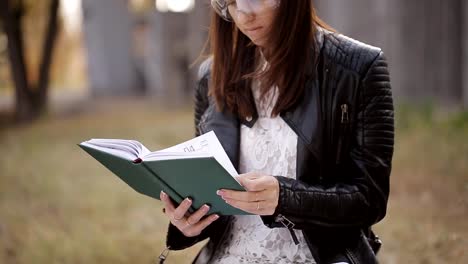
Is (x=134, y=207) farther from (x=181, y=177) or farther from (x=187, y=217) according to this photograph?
(x=181, y=177)

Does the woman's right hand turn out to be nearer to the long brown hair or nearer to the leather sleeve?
the leather sleeve

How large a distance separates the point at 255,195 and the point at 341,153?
31cm

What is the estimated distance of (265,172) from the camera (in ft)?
6.48

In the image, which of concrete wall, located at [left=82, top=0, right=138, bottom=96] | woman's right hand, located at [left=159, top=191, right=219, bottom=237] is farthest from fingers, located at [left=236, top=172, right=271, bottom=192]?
concrete wall, located at [left=82, top=0, right=138, bottom=96]

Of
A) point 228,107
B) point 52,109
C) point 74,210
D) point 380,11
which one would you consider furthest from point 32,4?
point 228,107

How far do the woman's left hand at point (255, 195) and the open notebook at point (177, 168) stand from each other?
2 cm

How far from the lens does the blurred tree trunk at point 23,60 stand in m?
12.8

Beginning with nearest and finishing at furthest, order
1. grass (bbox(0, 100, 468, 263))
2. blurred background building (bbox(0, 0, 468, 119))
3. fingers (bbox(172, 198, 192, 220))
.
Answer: fingers (bbox(172, 198, 192, 220)) < grass (bbox(0, 100, 468, 263)) < blurred background building (bbox(0, 0, 468, 119))

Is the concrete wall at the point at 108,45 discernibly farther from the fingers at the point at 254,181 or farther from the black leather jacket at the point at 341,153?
the fingers at the point at 254,181

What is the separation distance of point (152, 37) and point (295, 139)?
52.1ft

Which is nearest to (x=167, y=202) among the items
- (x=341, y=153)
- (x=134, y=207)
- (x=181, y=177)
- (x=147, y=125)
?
(x=181, y=177)

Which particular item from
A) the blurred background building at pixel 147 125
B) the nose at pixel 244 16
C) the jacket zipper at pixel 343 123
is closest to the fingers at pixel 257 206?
the jacket zipper at pixel 343 123

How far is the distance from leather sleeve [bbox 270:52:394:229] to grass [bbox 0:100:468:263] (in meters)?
1.57

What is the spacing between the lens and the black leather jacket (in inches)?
70.9
